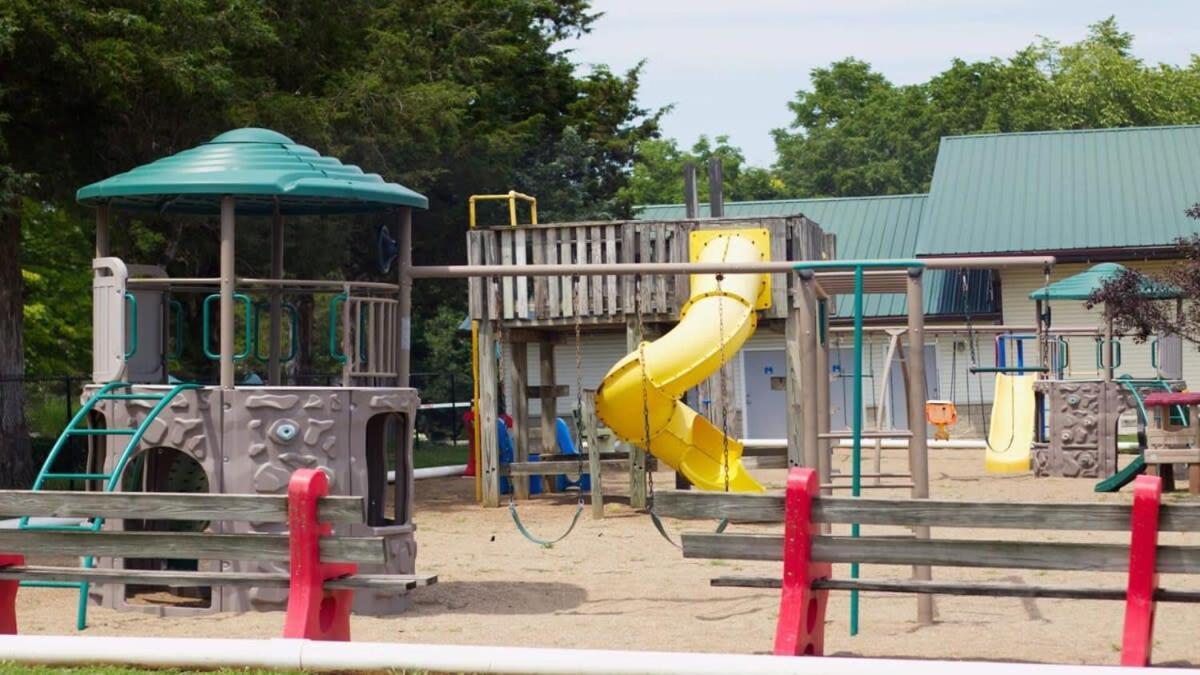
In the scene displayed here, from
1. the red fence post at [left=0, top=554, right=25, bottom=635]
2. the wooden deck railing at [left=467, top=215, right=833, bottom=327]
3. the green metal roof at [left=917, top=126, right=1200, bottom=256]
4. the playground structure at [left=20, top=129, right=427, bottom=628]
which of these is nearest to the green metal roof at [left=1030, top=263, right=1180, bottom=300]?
the wooden deck railing at [left=467, top=215, right=833, bottom=327]

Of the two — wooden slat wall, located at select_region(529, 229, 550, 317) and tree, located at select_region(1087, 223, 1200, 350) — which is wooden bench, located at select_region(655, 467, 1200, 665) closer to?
wooden slat wall, located at select_region(529, 229, 550, 317)

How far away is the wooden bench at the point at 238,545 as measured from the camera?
8422mm

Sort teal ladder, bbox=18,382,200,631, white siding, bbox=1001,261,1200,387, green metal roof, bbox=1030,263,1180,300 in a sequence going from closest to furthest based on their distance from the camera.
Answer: teal ladder, bbox=18,382,200,631 → green metal roof, bbox=1030,263,1180,300 → white siding, bbox=1001,261,1200,387

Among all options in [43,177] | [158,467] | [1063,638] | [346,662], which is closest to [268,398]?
[158,467]

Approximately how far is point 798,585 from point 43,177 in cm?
1566

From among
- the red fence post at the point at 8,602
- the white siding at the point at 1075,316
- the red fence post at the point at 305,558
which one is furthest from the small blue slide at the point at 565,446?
the red fence post at the point at 305,558

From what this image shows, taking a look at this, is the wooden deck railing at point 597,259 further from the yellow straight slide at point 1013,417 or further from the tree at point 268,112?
the yellow straight slide at point 1013,417

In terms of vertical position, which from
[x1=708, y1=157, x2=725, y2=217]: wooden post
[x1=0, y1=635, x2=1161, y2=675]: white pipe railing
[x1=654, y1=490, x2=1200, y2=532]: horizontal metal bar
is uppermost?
[x1=708, y1=157, x2=725, y2=217]: wooden post

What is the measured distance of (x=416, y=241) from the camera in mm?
33688

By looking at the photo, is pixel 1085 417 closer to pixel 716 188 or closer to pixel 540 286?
pixel 716 188

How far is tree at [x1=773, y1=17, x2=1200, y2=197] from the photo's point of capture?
6625cm

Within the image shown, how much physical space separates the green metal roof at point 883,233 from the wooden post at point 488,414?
16.4 meters

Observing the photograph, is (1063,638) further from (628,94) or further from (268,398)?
(628,94)

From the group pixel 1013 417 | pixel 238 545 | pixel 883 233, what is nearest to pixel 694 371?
pixel 1013 417
